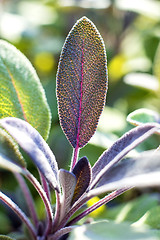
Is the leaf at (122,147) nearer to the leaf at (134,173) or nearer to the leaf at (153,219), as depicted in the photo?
the leaf at (134,173)

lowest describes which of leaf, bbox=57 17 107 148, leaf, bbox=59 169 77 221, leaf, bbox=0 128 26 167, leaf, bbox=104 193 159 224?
leaf, bbox=104 193 159 224

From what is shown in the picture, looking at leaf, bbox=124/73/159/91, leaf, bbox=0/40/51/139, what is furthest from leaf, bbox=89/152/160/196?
leaf, bbox=124/73/159/91

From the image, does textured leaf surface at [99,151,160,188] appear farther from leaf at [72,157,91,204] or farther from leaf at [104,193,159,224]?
leaf at [104,193,159,224]

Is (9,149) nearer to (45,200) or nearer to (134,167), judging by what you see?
(45,200)

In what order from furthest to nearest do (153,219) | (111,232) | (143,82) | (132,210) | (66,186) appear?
1. (143,82)
2. (132,210)
3. (153,219)
4. (66,186)
5. (111,232)

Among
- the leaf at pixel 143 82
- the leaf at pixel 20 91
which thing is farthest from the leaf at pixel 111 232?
the leaf at pixel 143 82

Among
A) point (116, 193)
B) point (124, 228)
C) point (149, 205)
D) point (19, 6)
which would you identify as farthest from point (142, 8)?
point (124, 228)

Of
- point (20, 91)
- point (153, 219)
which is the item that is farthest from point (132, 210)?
point (20, 91)
